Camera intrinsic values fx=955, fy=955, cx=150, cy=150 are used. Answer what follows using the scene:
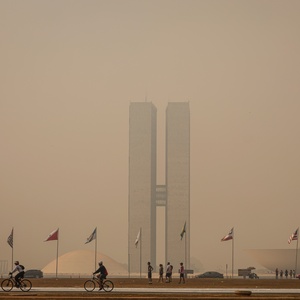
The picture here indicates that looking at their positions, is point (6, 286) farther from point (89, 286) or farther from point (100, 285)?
point (100, 285)

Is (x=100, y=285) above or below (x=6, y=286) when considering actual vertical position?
above

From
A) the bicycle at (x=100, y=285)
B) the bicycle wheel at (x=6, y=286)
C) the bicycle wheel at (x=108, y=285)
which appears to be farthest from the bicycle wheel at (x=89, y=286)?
the bicycle wheel at (x=6, y=286)

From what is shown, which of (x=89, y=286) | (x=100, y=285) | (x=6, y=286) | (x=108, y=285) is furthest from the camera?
(x=6, y=286)

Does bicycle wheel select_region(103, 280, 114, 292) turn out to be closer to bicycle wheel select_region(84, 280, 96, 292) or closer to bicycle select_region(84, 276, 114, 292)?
bicycle select_region(84, 276, 114, 292)

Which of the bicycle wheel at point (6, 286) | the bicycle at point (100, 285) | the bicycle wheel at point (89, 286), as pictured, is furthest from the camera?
the bicycle wheel at point (89, 286)

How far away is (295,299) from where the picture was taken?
4331cm

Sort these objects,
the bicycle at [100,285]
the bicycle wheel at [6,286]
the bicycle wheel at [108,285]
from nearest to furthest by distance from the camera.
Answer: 1. the bicycle at [100,285]
2. the bicycle wheel at [108,285]
3. the bicycle wheel at [6,286]

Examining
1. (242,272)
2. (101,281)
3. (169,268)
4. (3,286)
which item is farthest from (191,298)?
(242,272)

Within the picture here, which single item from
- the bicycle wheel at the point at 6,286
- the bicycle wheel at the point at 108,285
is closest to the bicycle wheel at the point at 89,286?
the bicycle wheel at the point at 108,285

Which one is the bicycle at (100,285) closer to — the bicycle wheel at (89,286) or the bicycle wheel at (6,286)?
the bicycle wheel at (89,286)

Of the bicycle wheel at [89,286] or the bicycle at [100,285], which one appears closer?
the bicycle at [100,285]

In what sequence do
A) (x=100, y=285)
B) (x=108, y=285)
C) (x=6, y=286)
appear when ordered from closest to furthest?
(x=100, y=285), (x=108, y=285), (x=6, y=286)

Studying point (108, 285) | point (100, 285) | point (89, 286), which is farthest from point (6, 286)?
point (108, 285)

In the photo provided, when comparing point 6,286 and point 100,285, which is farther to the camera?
point 6,286
